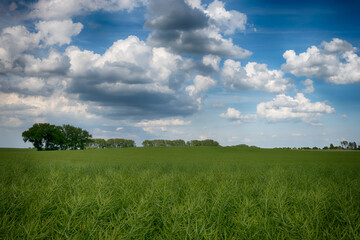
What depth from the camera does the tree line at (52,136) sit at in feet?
338

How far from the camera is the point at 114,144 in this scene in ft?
558

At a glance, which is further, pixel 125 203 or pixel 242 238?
pixel 125 203

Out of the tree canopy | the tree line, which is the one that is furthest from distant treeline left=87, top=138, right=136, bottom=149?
the tree line

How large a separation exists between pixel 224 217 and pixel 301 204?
2.39 m

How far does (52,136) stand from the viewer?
107188mm

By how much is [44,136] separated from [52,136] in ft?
10.1

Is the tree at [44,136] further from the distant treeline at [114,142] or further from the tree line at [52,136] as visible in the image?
the distant treeline at [114,142]

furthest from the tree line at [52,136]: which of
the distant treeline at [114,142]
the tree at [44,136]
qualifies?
the distant treeline at [114,142]

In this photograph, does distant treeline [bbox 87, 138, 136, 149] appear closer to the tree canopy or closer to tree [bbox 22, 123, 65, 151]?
the tree canopy

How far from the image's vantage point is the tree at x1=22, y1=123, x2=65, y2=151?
102688 millimetres

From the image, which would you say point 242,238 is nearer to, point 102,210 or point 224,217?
point 224,217

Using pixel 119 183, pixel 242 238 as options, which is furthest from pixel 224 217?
pixel 119 183

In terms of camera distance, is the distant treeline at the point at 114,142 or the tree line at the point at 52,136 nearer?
the tree line at the point at 52,136

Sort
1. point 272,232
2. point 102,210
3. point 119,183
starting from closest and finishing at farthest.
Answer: point 272,232 → point 102,210 → point 119,183
